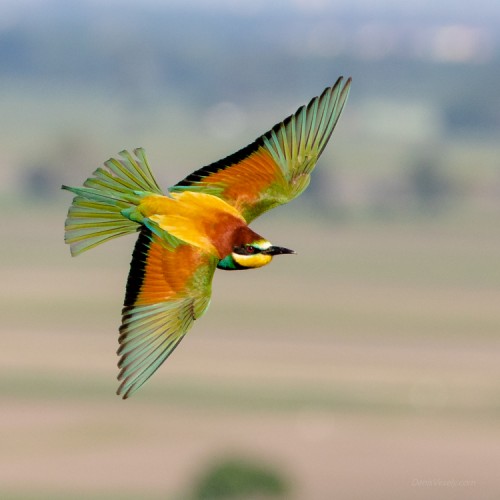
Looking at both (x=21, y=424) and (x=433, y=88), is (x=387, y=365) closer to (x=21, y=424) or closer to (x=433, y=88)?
(x=21, y=424)

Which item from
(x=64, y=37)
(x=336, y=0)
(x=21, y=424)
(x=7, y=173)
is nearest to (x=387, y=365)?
(x=21, y=424)

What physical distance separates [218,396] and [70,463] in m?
7.25

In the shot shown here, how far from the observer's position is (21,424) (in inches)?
1348

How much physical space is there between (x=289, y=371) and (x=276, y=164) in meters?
37.2

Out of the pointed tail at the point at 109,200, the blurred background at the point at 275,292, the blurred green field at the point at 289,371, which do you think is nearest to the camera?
the pointed tail at the point at 109,200

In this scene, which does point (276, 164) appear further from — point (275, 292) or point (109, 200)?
point (275, 292)

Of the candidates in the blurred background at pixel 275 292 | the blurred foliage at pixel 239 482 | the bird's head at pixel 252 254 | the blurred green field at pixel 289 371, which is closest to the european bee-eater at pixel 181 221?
the bird's head at pixel 252 254

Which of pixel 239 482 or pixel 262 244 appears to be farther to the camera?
pixel 239 482

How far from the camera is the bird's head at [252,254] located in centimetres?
187

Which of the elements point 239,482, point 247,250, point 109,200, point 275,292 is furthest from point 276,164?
point 275,292

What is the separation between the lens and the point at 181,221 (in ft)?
6.34

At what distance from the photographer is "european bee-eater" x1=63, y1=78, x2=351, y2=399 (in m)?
1.93

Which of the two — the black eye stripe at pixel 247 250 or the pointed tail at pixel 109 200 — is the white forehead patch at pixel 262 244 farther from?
the pointed tail at pixel 109 200

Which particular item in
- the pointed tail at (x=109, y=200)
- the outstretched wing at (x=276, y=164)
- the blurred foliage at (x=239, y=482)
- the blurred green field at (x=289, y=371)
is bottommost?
the pointed tail at (x=109, y=200)
